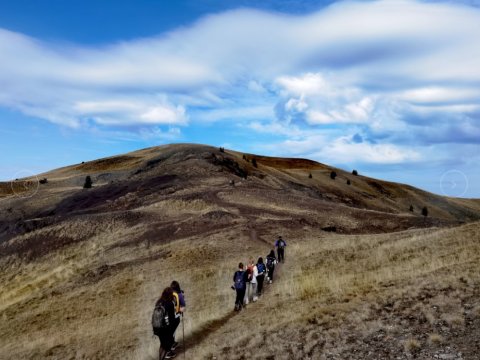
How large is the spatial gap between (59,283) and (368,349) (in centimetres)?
3269

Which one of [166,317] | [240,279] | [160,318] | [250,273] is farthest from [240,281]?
[160,318]

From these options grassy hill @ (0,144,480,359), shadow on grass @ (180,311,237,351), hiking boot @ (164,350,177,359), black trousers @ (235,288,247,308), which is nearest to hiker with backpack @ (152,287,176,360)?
hiking boot @ (164,350,177,359)

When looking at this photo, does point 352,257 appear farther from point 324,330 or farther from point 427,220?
point 427,220

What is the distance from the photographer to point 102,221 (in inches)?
2159

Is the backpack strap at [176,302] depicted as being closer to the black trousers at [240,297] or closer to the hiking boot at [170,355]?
the hiking boot at [170,355]

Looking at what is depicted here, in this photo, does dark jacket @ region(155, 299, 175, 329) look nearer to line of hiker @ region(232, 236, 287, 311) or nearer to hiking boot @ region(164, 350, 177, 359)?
hiking boot @ region(164, 350, 177, 359)

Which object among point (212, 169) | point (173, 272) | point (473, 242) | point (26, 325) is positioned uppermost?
point (212, 169)

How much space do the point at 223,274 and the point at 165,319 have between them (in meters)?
17.9

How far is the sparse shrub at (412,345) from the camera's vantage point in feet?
40.6

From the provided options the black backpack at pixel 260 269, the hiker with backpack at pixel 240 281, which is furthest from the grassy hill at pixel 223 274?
the black backpack at pixel 260 269

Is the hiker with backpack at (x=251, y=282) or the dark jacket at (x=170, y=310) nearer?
the dark jacket at (x=170, y=310)

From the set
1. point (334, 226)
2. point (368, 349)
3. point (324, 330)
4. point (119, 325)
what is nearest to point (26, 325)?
point (119, 325)

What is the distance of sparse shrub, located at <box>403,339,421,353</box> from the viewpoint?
1238 cm

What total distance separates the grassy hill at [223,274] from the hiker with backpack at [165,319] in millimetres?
1448
